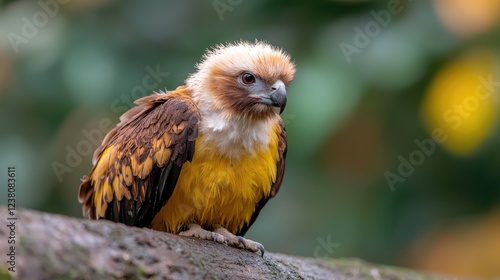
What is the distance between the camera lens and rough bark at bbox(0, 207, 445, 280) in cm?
427

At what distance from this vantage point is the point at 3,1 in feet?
34.2

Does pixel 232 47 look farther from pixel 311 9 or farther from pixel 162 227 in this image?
pixel 311 9

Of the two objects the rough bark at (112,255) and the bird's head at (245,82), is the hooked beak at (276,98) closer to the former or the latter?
the bird's head at (245,82)

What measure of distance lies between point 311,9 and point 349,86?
61.9 inches

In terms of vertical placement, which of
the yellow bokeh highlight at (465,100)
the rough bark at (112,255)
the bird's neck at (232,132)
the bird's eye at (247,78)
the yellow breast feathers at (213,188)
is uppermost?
the yellow bokeh highlight at (465,100)

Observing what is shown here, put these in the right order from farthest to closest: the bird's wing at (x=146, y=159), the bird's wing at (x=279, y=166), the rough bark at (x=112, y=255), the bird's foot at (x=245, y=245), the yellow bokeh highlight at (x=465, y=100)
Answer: the yellow bokeh highlight at (x=465, y=100)
the bird's wing at (x=279, y=166)
the bird's foot at (x=245, y=245)
the bird's wing at (x=146, y=159)
the rough bark at (x=112, y=255)

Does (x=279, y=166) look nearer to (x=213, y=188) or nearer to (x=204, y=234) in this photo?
(x=213, y=188)

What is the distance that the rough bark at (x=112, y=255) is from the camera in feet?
14.0

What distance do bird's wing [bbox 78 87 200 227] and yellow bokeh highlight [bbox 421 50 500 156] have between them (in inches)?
163

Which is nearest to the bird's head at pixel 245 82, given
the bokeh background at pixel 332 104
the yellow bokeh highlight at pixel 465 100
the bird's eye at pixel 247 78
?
the bird's eye at pixel 247 78

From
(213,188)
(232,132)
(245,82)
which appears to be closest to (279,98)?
(245,82)

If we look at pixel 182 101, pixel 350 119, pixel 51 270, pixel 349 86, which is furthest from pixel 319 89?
pixel 51 270

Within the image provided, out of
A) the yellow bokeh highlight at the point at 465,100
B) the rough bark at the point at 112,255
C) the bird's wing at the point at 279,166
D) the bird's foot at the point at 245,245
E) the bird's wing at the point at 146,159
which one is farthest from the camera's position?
the yellow bokeh highlight at the point at 465,100

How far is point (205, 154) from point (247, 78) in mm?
816
